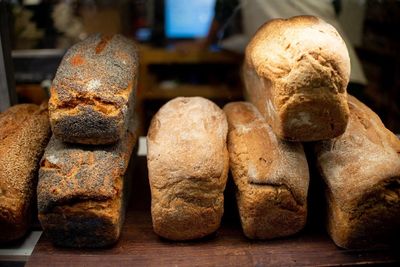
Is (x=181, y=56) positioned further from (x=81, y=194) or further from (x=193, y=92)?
(x=81, y=194)

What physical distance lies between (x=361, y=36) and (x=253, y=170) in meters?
1.04

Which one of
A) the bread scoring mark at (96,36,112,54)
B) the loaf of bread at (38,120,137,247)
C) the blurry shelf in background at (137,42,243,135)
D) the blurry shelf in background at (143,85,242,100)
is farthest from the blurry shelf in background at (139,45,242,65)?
→ the loaf of bread at (38,120,137,247)

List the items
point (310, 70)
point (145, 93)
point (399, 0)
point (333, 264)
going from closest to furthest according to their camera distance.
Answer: point (310, 70) < point (333, 264) < point (399, 0) < point (145, 93)

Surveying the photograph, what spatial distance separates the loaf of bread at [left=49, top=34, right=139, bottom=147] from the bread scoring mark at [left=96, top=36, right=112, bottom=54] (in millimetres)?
54

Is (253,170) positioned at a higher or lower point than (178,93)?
higher

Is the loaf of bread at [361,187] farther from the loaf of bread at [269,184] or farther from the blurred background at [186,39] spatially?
the blurred background at [186,39]

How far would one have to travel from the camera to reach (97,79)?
122cm

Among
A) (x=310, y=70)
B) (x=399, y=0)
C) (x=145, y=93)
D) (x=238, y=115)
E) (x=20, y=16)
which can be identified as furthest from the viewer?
(x=145, y=93)

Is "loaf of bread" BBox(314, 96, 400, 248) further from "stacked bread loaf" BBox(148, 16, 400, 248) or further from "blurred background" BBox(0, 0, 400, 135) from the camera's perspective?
"blurred background" BBox(0, 0, 400, 135)

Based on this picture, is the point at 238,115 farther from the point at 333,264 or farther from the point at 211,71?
the point at 211,71

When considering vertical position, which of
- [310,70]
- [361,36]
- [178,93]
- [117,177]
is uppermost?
[310,70]

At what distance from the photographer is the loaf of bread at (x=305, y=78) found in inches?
41.6

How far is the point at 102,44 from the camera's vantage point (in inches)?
55.1

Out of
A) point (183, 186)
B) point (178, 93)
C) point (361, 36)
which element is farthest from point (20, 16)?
Answer: point (361, 36)
